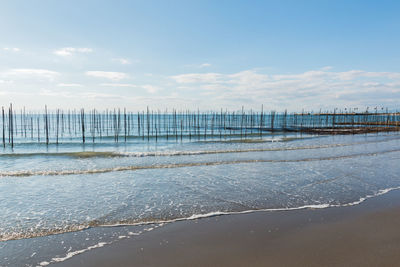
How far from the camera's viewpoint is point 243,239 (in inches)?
205

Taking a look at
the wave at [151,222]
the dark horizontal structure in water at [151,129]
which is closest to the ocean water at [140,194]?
the wave at [151,222]

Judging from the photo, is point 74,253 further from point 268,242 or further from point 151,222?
point 268,242

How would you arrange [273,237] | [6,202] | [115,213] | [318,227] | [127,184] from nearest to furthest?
[273,237], [318,227], [115,213], [6,202], [127,184]

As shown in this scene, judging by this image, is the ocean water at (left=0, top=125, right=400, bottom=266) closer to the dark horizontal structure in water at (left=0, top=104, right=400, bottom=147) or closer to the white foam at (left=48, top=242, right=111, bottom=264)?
the white foam at (left=48, top=242, right=111, bottom=264)

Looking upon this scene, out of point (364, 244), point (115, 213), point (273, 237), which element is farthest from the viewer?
point (115, 213)

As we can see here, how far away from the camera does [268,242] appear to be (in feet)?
16.7

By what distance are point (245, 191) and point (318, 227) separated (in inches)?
135

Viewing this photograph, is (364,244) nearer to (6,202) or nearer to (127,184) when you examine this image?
(127,184)

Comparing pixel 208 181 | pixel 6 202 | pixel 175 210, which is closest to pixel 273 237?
pixel 175 210

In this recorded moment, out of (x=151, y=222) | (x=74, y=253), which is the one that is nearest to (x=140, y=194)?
(x=151, y=222)

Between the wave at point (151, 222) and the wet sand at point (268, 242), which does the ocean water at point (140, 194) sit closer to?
the wave at point (151, 222)

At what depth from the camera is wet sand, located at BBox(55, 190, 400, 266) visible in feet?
14.4

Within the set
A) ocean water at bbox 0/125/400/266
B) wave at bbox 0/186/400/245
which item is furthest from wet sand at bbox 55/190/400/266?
ocean water at bbox 0/125/400/266

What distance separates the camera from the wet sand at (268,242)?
14.4 feet
